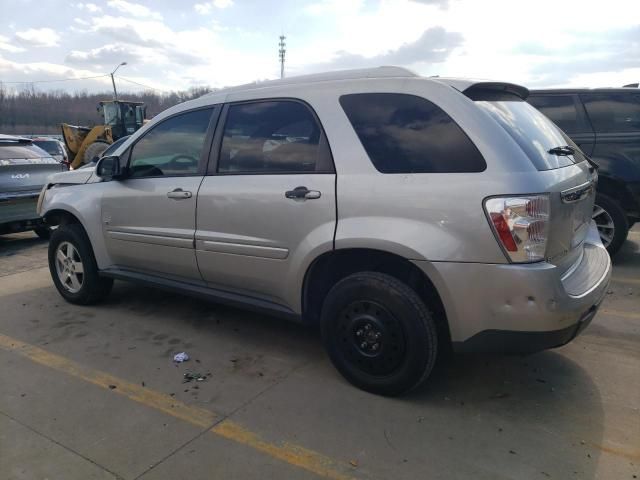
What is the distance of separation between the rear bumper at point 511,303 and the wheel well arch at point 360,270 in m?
0.13

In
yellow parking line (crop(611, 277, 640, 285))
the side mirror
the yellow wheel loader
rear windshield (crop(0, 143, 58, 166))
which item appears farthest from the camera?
the yellow wheel loader

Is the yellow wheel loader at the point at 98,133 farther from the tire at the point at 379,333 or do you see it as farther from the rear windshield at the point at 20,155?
the tire at the point at 379,333

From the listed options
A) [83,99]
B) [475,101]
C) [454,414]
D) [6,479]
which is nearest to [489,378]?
[454,414]

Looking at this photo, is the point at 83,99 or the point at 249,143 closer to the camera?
the point at 249,143

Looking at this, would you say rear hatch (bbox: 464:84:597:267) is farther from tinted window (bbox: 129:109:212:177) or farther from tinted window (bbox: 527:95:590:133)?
tinted window (bbox: 527:95:590:133)

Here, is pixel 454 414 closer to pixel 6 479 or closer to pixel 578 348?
pixel 578 348

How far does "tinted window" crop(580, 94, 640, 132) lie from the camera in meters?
5.63

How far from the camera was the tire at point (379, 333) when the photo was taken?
2.77m

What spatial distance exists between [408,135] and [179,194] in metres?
1.83

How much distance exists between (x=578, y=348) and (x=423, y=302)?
1634 mm

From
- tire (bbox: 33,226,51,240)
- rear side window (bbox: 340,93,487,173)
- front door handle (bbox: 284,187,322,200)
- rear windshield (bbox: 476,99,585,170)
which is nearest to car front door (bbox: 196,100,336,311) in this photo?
front door handle (bbox: 284,187,322,200)

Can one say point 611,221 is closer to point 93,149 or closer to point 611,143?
point 611,143

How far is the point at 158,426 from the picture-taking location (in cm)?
280

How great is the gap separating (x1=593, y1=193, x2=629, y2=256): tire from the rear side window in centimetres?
372
